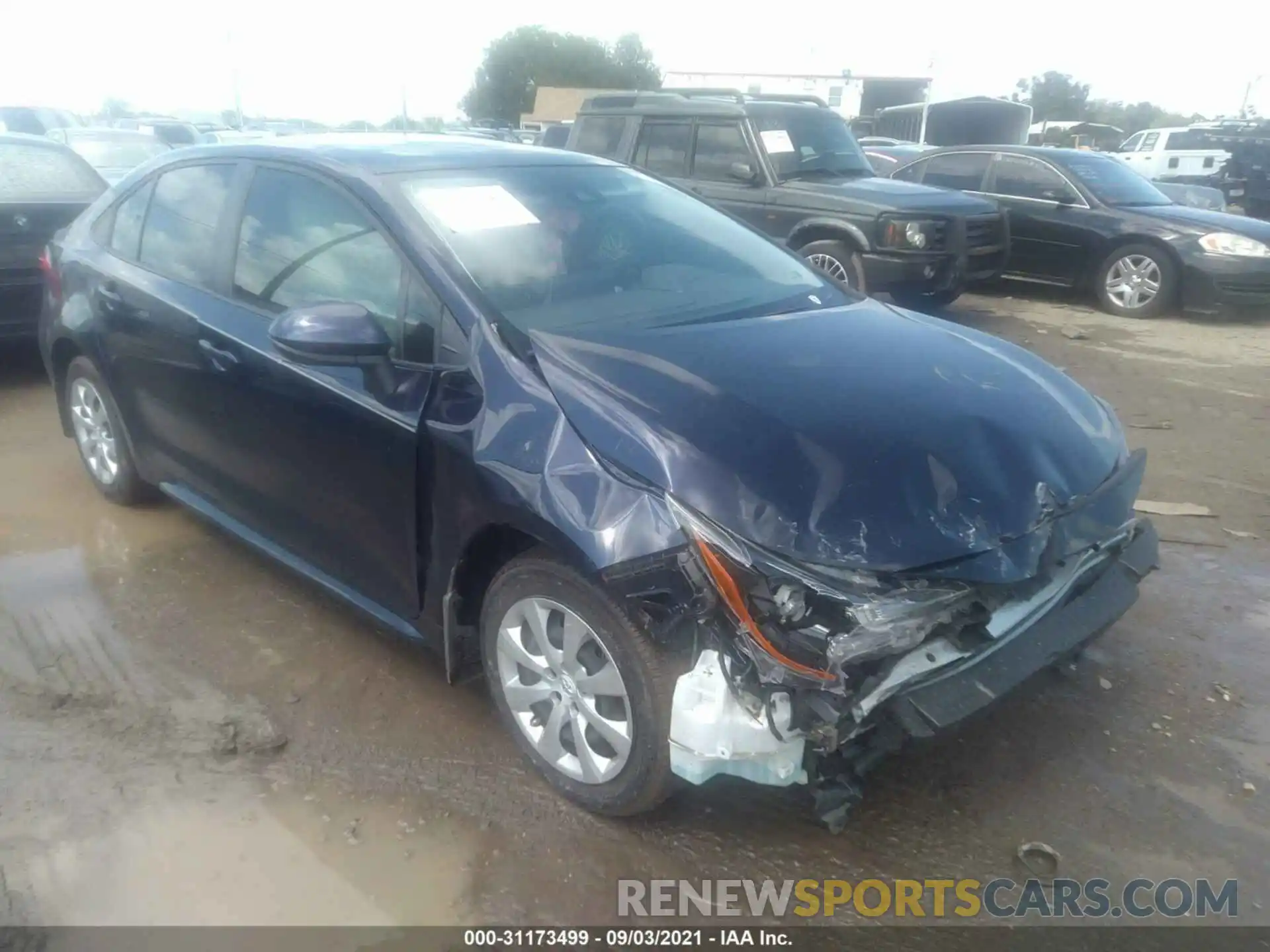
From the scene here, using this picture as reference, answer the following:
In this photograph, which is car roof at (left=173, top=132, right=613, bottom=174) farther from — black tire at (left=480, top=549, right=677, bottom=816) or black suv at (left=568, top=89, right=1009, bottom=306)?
black suv at (left=568, top=89, right=1009, bottom=306)

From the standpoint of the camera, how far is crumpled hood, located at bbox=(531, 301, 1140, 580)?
2.36m

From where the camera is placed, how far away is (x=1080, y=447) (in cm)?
284

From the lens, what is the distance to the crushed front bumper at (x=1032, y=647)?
2354mm

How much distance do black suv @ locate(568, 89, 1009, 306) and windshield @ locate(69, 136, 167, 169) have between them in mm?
6232

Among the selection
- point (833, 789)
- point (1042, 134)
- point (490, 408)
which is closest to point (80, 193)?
point (490, 408)

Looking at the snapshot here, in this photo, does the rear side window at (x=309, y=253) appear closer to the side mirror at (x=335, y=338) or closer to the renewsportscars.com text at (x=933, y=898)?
the side mirror at (x=335, y=338)

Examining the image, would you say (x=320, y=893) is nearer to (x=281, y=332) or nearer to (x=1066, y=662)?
(x=281, y=332)

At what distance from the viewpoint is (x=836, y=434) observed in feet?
8.41

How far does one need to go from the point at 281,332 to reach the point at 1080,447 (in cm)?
227

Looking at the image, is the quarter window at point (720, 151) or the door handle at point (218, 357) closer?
the door handle at point (218, 357)

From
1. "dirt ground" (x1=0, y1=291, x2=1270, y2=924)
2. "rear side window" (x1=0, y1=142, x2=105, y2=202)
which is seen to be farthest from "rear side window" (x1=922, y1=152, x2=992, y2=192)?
"rear side window" (x1=0, y1=142, x2=105, y2=202)

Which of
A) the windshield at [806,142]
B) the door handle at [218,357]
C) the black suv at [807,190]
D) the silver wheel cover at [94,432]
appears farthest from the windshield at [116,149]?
the door handle at [218,357]

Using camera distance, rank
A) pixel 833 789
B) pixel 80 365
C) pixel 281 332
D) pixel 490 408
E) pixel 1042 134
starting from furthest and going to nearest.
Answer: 1. pixel 1042 134
2. pixel 80 365
3. pixel 281 332
4. pixel 490 408
5. pixel 833 789

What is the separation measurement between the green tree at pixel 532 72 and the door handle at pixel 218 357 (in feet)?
211
